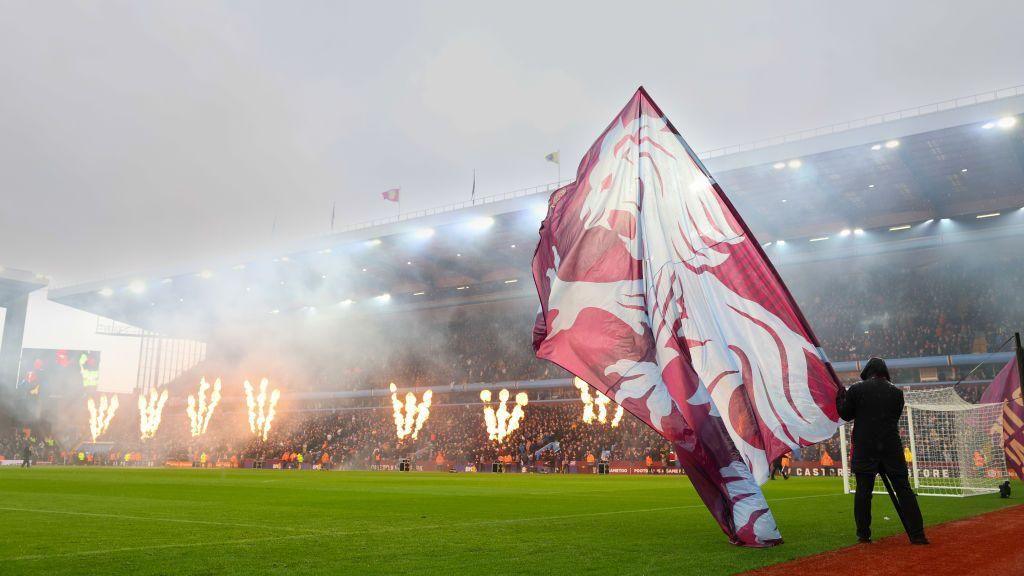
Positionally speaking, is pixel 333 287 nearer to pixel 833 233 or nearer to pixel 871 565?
pixel 833 233

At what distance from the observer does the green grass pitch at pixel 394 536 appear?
529 centimetres

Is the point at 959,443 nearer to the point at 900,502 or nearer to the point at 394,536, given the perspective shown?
the point at 900,502

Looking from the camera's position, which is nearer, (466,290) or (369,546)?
(369,546)

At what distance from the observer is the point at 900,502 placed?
20.7 ft

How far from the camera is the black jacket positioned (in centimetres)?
636

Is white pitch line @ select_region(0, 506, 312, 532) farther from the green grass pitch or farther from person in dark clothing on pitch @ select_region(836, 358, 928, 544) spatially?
person in dark clothing on pitch @ select_region(836, 358, 928, 544)

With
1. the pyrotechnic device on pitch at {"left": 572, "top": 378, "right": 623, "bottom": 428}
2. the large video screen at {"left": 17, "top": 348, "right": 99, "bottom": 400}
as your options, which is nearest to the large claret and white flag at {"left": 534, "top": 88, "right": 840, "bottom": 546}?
the pyrotechnic device on pitch at {"left": 572, "top": 378, "right": 623, "bottom": 428}

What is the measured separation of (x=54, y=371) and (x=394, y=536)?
57219 mm

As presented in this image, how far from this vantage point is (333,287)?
5322cm

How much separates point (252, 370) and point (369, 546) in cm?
5616

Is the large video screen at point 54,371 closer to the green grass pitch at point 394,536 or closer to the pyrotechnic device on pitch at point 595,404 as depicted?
the pyrotechnic device on pitch at point 595,404

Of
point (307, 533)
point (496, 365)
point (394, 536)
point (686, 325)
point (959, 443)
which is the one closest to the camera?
point (686, 325)

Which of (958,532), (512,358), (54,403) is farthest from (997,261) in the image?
(54,403)

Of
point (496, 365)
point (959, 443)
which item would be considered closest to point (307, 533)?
point (959, 443)
